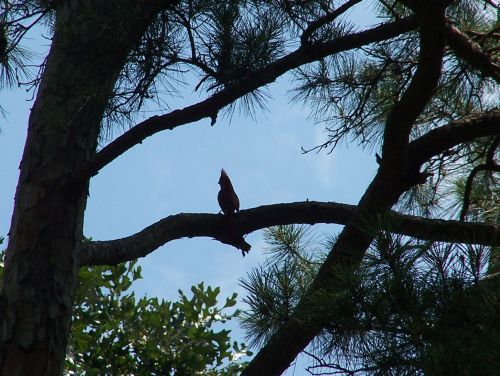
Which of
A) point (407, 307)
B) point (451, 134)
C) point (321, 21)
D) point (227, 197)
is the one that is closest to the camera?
point (407, 307)

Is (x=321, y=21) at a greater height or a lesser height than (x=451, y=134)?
greater


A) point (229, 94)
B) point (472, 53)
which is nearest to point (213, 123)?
point (229, 94)

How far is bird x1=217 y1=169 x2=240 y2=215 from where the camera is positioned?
112 inches

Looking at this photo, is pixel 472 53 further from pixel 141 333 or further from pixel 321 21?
pixel 141 333

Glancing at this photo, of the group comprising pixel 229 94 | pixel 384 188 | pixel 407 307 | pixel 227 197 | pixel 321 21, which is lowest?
pixel 407 307

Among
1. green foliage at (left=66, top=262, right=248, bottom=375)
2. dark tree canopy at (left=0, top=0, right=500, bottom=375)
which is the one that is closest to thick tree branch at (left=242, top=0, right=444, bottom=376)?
dark tree canopy at (left=0, top=0, right=500, bottom=375)

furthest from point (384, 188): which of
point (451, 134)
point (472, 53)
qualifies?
point (472, 53)

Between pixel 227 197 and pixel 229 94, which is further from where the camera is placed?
pixel 227 197

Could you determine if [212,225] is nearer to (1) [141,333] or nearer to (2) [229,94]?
(2) [229,94]

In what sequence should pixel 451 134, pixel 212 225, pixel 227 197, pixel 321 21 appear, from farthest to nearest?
pixel 227 197 < pixel 212 225 < pixel 321 21 < pixel 451 134

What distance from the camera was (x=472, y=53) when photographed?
8.89ft

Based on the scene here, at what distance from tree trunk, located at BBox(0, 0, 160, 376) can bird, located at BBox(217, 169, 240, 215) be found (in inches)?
21.5

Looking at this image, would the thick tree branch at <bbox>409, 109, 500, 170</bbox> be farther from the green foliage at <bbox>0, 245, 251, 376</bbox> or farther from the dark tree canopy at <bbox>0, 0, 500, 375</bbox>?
the green foliage at <bbox>0, 245, 251, 376</bbox>

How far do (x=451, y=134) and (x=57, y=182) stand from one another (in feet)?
Answer: 3.88
